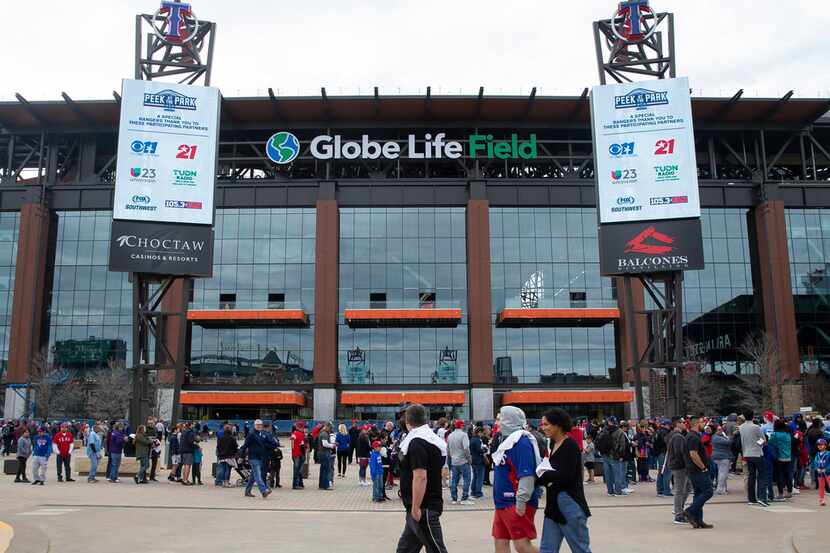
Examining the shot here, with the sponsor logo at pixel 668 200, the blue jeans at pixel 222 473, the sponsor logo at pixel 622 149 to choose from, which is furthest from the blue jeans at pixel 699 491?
the sponsor logo at pixel 622 149

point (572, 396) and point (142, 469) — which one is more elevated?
point (572, 396)

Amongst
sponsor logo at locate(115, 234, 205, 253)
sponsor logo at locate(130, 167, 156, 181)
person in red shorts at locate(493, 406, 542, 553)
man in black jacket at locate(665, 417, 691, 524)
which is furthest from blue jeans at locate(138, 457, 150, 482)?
person in red shorts at locate(493, 406, 542, 553)

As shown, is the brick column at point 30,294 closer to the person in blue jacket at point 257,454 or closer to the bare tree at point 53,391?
the bare tree at point 53,391

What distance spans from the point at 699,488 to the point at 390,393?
133 ft

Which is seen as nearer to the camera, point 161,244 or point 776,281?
point 161,244

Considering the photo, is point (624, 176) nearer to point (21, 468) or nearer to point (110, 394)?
point (21, 468)

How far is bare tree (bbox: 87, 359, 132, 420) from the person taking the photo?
52.2 metres

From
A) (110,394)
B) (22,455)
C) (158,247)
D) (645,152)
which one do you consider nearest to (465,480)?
(22,455)

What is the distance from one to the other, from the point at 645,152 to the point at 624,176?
113 centimetres

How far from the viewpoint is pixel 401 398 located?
52531 millimetres

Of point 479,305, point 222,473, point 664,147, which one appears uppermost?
point 664,147

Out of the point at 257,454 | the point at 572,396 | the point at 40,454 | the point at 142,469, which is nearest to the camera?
the point at 257,454

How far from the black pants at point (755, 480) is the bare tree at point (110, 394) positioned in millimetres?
43639

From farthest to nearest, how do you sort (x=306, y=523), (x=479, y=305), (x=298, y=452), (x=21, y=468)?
(x=479, y=305), (x=21, y=468), (x=298, y=452), (x=306, y=523)
